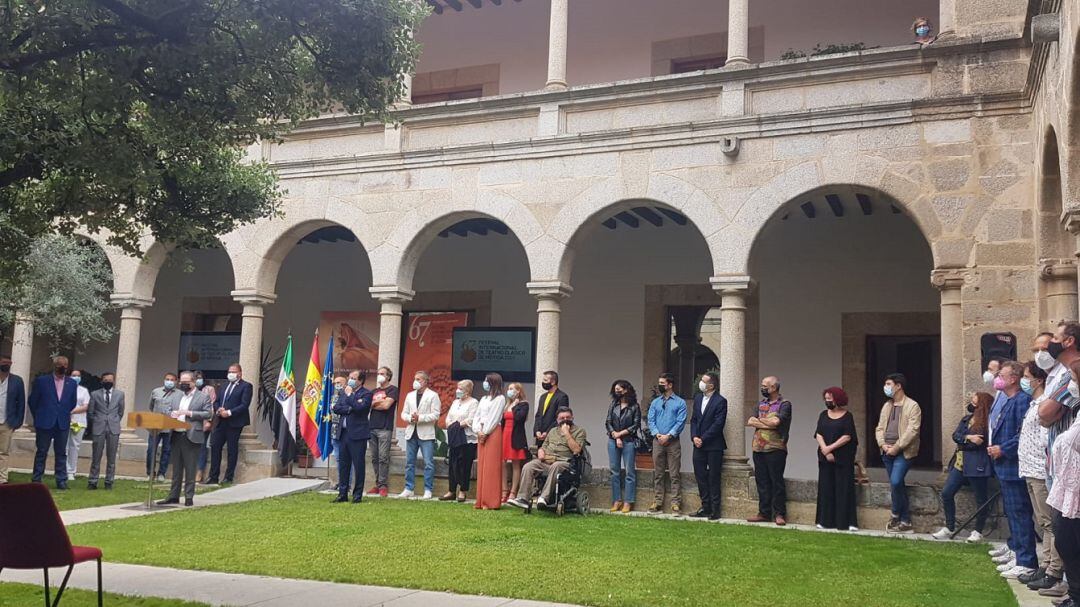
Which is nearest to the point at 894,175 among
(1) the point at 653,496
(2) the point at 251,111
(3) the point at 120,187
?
(1) the point at 653,496

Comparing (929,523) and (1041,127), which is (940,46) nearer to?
(1041,127)

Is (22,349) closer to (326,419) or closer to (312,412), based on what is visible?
(312,412)

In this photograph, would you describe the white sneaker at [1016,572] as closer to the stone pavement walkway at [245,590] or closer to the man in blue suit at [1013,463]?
the man in blue suit at [1013,463]

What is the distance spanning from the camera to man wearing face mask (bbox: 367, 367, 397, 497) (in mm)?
12609

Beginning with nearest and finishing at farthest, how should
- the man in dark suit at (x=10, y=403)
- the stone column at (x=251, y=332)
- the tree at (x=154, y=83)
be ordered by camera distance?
1. the tree at (x=154, y=83)
2. the man in dark suit at (x=10, y=403)
3. the stone column at (x=251, y=332)

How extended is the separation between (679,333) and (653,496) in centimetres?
443

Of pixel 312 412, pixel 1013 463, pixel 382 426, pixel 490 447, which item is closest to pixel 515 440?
pixel 490 447

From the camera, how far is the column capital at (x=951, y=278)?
10781 mm

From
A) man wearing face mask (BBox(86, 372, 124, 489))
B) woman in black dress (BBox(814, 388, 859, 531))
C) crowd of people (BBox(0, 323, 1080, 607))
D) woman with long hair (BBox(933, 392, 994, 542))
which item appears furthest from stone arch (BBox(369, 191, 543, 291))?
woman with long hair (BBox(933, 392, 994, 542))

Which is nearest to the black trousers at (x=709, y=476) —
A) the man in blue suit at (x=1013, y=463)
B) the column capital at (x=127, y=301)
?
the man in blue suit at (x=1013, y=463)

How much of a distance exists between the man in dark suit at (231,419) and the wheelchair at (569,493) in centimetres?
504

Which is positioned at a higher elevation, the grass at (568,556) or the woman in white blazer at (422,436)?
the woman in white blazer at (422,436)

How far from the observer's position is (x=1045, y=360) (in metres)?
6.74

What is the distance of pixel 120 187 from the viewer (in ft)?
23.3
